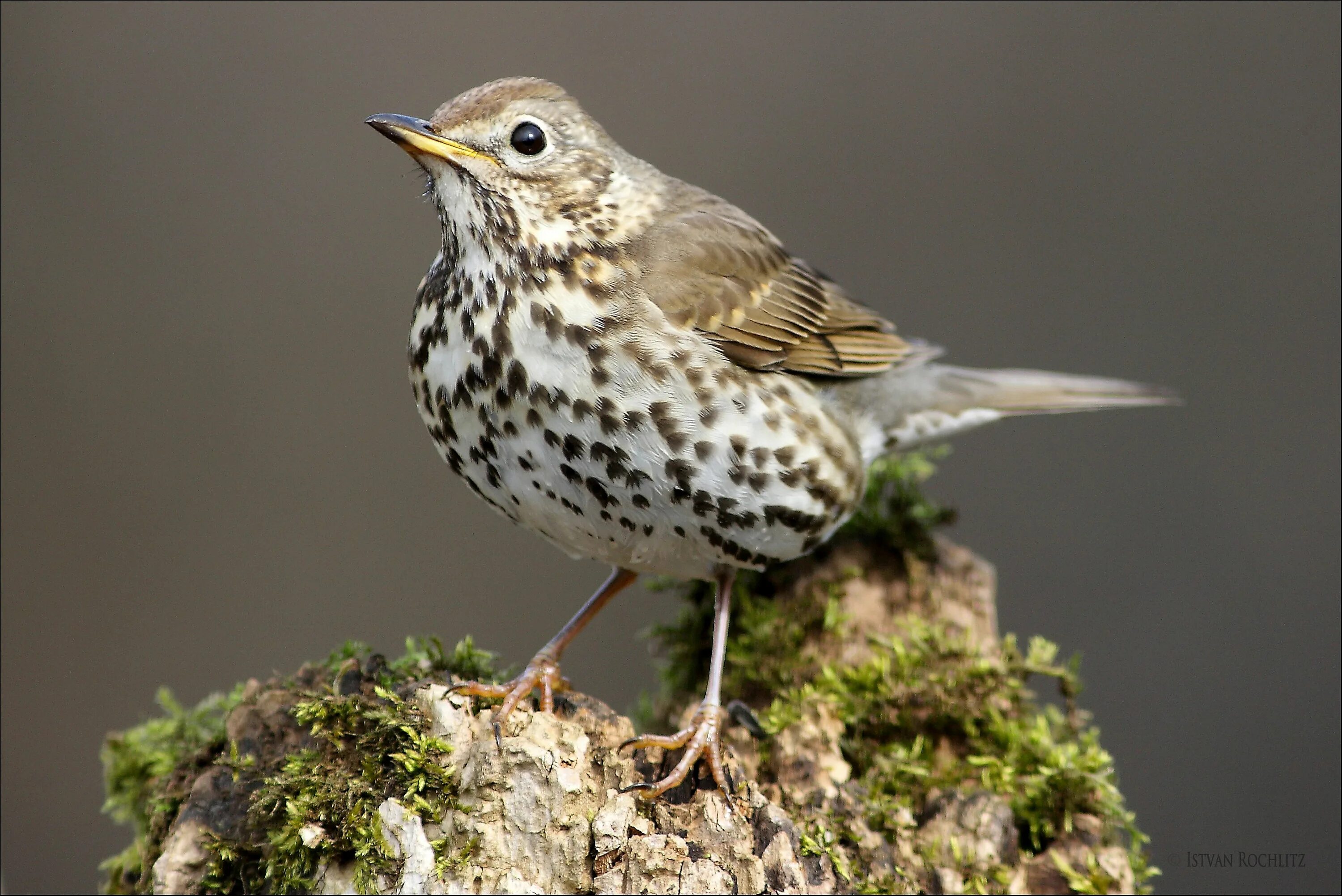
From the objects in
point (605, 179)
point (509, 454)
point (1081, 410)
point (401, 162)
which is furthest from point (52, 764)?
point (1081, 410)

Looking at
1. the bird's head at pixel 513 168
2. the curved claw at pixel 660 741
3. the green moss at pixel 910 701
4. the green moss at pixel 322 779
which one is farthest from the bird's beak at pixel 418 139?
the green moss at pixel 910 701

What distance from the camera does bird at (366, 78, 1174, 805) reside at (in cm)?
338

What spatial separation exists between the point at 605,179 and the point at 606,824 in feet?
6.46

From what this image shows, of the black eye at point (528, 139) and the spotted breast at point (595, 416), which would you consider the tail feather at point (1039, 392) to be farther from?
the black eye at point (528, 139)

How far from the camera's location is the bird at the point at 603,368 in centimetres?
338

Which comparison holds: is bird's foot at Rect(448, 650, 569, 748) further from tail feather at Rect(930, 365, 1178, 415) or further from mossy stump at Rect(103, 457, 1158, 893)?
tail feather at Rect(930, 365, 1178, 415)

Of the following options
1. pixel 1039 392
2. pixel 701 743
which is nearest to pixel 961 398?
pixel 1039 392

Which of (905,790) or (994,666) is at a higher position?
(994,666)

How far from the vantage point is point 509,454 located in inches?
136

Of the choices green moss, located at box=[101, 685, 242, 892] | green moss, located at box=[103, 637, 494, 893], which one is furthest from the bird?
green moss, located at box=[101, 685, 242, 892]

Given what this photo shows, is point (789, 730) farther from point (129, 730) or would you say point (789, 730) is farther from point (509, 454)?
point (129, 730)

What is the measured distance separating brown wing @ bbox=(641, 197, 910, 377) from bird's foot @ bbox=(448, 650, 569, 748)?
3.73ft

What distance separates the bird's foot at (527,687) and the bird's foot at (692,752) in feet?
1.08

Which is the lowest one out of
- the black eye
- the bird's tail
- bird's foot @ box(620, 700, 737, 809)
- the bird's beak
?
bird's foot @ box(620, 700, 737, 809)
